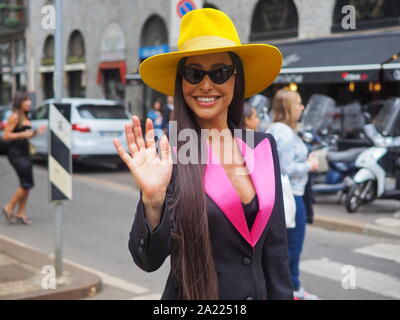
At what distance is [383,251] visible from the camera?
21.3 ft

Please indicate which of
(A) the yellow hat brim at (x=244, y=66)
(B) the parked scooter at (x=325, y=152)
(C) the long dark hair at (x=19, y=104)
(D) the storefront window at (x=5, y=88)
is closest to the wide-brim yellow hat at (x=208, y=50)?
(A) the yellow hat brim at (x=244, y=66)

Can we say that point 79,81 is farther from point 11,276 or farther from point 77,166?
point 11,276

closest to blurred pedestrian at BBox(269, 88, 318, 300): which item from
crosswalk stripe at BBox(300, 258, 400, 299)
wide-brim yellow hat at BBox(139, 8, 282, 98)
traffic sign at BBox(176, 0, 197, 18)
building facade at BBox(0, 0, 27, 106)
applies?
crosswalk stripe at BBox(300, 258, 400, 299)

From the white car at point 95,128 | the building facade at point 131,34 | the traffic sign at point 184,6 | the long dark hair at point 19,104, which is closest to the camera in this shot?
the traffic sign at point 184,6

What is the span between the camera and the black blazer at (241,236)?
177 cm

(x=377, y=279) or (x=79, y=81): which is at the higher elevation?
(x=79, y=81)

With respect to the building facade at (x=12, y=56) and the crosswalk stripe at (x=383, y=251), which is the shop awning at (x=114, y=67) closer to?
the building facade at (x=12, y=56)

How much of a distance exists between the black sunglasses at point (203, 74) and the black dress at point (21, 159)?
5.92 m

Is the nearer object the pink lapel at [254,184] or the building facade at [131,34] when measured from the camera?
the pink lapel at [254,184]

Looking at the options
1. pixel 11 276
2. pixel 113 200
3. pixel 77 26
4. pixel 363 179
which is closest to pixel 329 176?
pixel 363 179

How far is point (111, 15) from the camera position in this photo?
23156 millimetres

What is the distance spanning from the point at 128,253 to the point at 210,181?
441 centimetres

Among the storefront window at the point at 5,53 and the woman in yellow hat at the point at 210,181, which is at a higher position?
the storefront window at the point at 5,53

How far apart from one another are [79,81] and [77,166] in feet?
44.1
